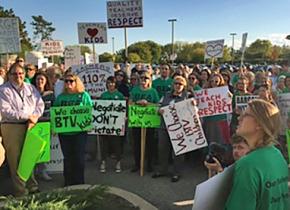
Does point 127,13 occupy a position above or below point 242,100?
above

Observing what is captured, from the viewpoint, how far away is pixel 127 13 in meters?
10.0

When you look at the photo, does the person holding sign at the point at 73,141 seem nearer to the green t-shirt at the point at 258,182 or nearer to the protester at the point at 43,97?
the protester at the point at 43,97

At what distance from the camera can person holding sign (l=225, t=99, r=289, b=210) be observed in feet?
6.51

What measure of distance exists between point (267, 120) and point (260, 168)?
0.91ft

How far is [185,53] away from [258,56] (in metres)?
14.0

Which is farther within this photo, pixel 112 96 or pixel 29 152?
pixel 112 96

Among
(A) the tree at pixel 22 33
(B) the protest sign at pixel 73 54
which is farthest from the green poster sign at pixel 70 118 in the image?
(A) the tree at pixel 22 33

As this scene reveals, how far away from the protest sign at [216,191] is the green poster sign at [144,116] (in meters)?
4.52

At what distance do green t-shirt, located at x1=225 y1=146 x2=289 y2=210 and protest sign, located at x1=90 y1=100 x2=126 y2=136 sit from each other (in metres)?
4.96

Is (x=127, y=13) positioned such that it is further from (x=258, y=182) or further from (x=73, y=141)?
(x=258, y=182)

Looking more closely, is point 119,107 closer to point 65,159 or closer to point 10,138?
point 65,159

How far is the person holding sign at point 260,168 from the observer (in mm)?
1984

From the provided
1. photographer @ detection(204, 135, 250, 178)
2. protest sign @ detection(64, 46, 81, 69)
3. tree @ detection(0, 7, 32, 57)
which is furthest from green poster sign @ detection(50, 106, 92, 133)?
tree @ detection(0, 7, 32, 57)

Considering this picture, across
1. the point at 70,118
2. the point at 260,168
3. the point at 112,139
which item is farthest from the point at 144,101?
the point at 260,168
